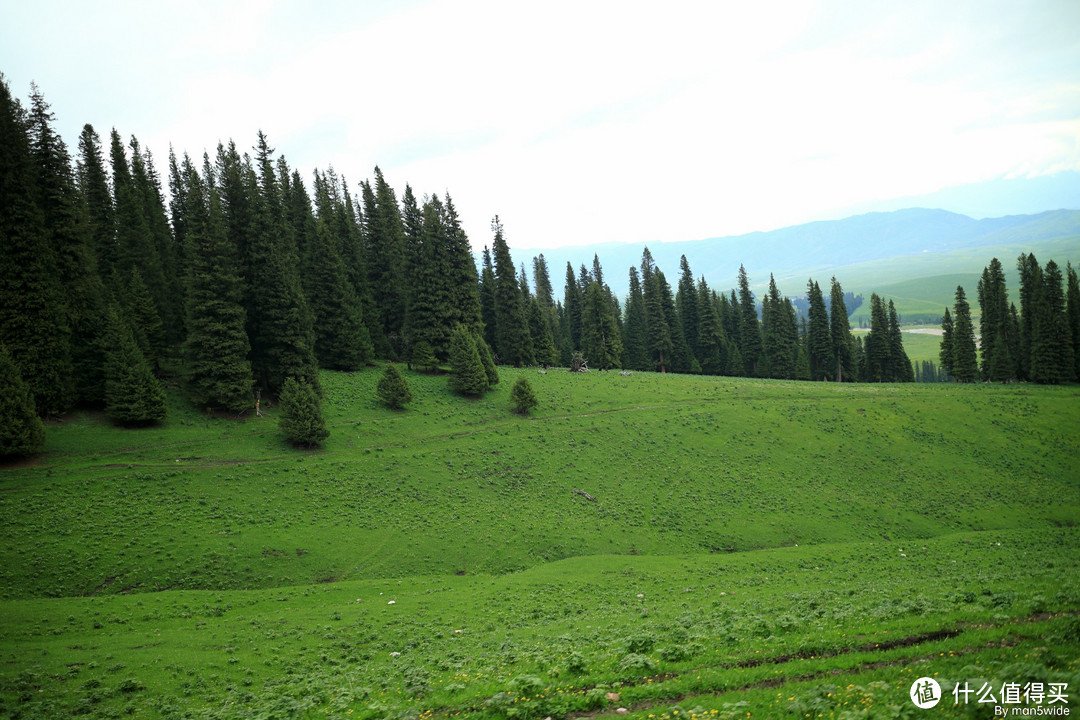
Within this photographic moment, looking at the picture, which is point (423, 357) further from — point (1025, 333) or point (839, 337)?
point (1025, 333)

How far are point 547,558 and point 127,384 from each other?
30.2 metres

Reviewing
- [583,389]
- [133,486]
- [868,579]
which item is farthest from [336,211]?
[868,579]

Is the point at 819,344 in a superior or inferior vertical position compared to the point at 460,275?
inferior

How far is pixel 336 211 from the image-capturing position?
2680 inches

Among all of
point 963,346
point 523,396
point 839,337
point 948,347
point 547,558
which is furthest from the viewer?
point 839,337

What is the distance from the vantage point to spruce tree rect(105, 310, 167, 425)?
33594mm

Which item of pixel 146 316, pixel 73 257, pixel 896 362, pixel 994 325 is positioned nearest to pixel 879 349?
pixel 896 362

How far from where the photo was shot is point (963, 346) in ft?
246

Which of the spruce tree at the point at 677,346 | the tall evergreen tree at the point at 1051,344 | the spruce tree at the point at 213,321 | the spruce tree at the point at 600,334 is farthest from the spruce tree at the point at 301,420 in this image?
the tall evergreen tree at the point at 1051,344

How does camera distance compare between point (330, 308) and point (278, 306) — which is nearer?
point (278, 306)

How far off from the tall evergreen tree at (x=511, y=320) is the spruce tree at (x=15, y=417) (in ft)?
154

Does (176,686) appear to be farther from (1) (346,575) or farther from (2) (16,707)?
(1) (346,575)

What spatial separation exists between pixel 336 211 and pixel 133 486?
4843cm

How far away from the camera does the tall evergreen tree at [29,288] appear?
31.0 m
